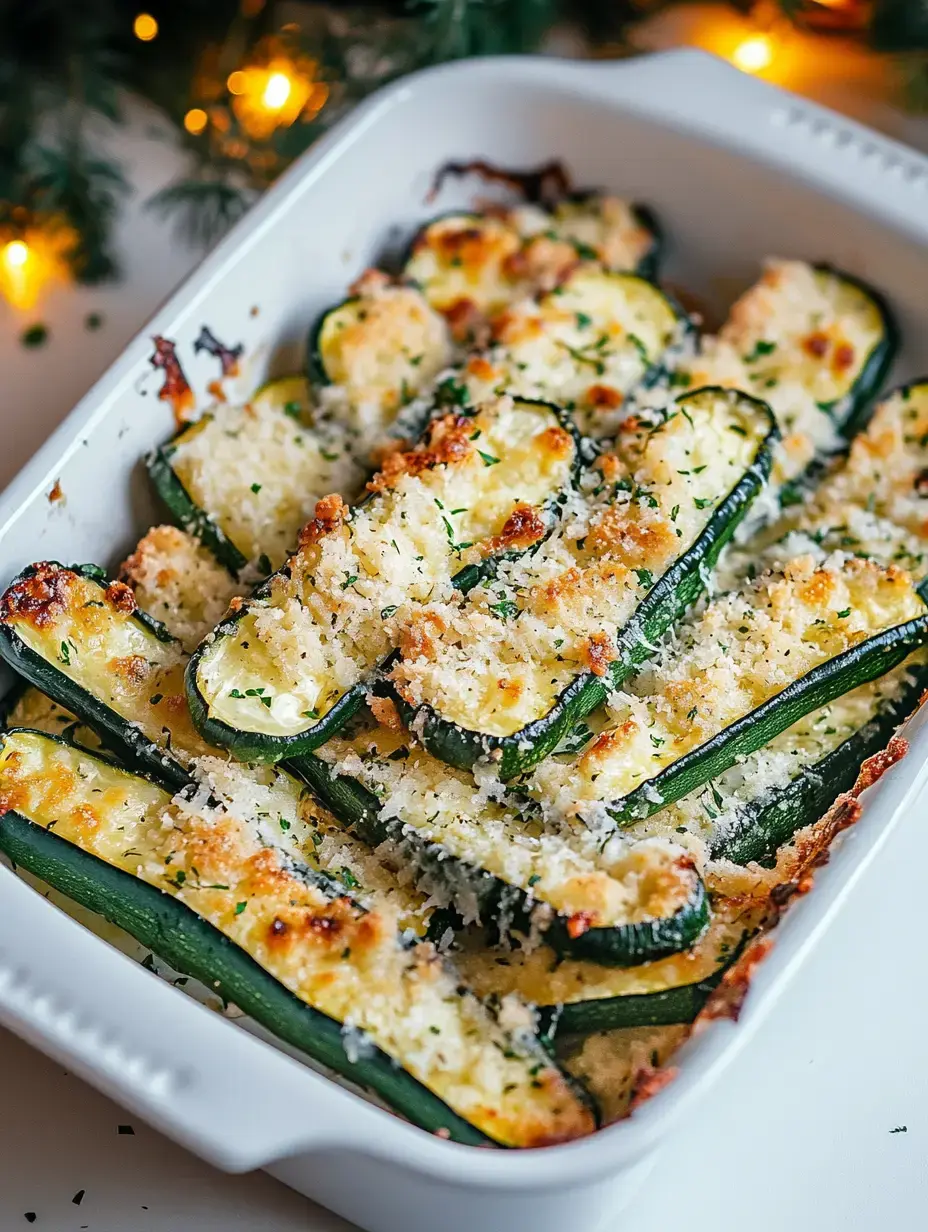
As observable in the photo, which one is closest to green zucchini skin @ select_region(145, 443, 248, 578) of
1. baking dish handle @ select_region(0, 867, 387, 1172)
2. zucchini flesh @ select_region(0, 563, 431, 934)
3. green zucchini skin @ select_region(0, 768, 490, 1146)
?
zucchini flesh @ select_region(0, 563, 431, 934)

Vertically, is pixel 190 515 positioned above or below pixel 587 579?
below

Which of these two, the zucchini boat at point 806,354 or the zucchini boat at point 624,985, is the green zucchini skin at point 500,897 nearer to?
the zucchini boat at point 624,985

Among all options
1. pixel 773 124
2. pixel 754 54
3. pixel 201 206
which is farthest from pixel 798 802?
pixel 754 54

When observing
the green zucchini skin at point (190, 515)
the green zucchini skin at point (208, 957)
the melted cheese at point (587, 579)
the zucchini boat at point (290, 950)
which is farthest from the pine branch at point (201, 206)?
the green zucchini skin at point (208, 957)

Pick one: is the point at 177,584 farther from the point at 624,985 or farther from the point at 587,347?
the point at 624,985

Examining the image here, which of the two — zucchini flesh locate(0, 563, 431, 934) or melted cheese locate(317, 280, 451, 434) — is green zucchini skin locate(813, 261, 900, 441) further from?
zucchini flesh locate(0, 563, 431, 934)

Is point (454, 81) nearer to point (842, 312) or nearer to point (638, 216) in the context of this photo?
point (638, 216)

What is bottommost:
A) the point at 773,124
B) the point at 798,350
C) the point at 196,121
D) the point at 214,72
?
the point at 196,121
